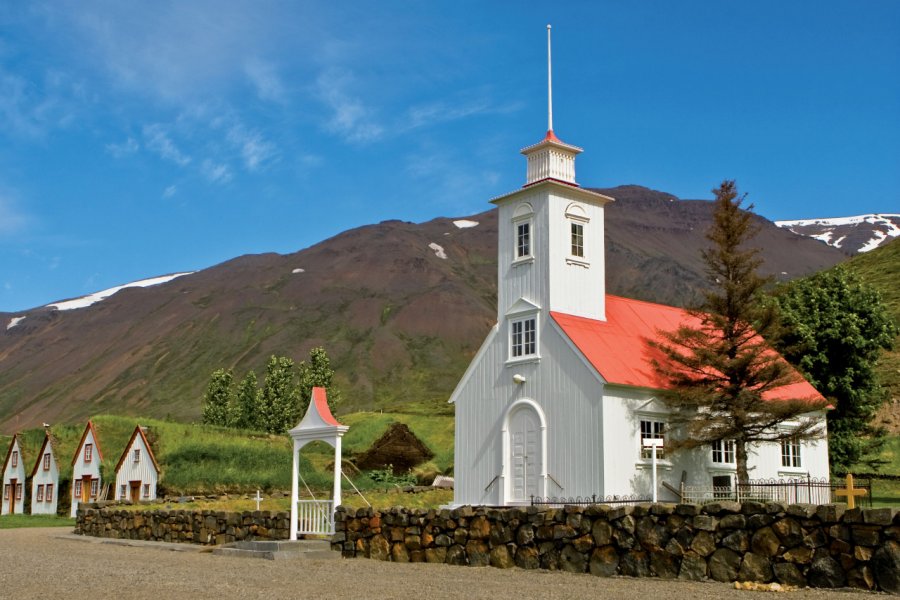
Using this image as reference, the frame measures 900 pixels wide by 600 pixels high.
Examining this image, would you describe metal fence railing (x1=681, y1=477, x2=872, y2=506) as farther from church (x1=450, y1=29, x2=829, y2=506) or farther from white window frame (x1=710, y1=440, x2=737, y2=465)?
white window frame (x1=710, y1=440, x2=737, y2=465)

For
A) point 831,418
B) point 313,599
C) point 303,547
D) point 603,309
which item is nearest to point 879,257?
point 831,418

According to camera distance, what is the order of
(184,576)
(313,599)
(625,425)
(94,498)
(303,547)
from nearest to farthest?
(313,599) < (184,576) < (303,547) < (625,425) < (94,498)

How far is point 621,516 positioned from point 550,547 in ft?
5.82

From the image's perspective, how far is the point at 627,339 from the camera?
99.0ft

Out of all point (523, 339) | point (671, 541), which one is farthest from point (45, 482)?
point (671, 541)

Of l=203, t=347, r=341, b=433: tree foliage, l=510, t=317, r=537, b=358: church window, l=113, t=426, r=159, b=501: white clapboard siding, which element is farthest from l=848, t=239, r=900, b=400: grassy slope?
l=203, t=347, r=341, b=433: tree foliage

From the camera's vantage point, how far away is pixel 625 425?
2714cm

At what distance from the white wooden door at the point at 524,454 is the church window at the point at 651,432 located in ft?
9.90

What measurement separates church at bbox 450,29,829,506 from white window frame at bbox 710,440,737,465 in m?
0.05

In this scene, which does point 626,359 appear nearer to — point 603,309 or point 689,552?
point 603,309

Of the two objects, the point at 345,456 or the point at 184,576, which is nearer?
the point at 184,576

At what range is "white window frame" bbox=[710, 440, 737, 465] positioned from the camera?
29422mm

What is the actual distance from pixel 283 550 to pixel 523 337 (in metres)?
10.8

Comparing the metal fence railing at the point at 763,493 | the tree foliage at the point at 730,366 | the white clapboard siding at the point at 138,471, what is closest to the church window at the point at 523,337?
the tree foliage at the point at 730,366
